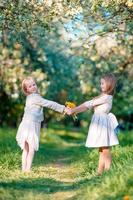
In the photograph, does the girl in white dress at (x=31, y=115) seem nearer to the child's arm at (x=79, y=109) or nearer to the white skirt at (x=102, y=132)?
Answer: the child's arm at (x=79, y=109)

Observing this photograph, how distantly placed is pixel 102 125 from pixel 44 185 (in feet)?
6.46

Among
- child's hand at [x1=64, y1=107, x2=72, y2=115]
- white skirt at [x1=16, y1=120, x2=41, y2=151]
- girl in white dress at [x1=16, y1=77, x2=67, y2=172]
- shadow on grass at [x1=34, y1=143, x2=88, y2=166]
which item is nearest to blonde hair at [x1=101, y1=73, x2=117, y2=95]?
child's hand at [x1=64, y1=107, x2=72, y2=115]

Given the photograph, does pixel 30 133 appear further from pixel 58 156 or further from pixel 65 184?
pixel 58 156

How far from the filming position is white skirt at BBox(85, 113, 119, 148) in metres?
12.4

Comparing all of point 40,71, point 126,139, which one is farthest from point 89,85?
point 126,139

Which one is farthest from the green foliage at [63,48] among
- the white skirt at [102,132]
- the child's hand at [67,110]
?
the white skirt at [102,132]

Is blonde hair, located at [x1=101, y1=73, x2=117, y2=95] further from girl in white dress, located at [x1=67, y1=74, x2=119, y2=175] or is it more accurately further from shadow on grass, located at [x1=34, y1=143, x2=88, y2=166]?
shadow on grass, located at [x1=34, y1=143, x2=88, y2=166]

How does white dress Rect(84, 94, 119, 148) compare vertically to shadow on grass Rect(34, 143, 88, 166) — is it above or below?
above

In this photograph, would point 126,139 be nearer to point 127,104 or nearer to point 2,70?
point 2,70

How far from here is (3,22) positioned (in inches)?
563

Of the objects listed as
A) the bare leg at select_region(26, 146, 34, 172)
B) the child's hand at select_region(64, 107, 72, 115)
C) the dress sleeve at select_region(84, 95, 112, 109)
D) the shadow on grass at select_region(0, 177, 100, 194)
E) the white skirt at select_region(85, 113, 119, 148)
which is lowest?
the shadow on grass at select_region(0, 177, 100, 194)

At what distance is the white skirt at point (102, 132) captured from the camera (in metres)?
12.4

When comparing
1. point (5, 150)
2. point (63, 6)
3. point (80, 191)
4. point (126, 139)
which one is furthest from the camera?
point (126, 139)

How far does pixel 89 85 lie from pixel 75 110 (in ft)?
60.5
